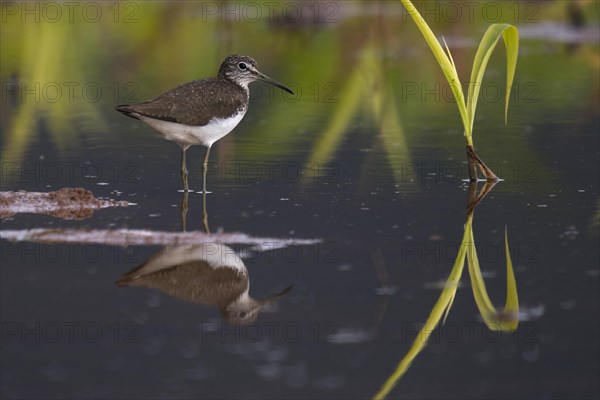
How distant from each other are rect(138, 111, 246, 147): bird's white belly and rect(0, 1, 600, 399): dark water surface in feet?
1.34

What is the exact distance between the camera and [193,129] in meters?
9.80

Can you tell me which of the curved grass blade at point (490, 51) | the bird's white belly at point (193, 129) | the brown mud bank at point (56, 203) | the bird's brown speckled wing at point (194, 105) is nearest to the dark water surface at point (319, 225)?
the brown mud bank at point (56, 203)

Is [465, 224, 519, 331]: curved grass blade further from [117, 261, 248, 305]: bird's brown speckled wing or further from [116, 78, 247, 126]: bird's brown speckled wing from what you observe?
[116, 78, 247, 126]: bird's brown speckled wing

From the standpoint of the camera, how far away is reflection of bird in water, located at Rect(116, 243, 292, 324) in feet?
22.1

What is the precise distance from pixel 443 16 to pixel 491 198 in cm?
1274

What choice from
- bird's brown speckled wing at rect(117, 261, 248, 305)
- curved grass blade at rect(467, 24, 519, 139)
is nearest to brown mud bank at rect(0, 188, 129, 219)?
bird's brown speckled wing at rect(117, 261, 248, 305)

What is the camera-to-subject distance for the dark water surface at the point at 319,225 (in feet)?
18.9

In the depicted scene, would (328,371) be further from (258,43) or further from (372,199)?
(258,43)

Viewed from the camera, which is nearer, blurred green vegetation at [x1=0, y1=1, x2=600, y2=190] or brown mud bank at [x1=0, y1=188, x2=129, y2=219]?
brown mud bank at [x1=0, y1=188, x2=129, y2=219]

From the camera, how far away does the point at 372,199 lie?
939cm

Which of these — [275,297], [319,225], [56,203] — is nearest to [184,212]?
[56,203]

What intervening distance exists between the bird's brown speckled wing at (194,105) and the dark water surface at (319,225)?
0.60 metres

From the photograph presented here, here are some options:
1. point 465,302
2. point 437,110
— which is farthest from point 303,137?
point 465,302

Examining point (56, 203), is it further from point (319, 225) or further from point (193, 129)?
point (319, 225)
